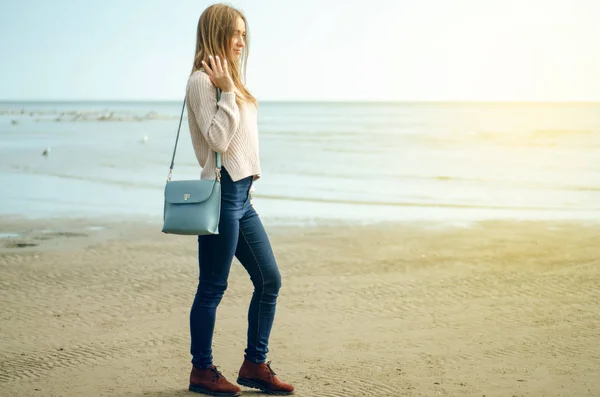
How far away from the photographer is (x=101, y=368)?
464 centimetres

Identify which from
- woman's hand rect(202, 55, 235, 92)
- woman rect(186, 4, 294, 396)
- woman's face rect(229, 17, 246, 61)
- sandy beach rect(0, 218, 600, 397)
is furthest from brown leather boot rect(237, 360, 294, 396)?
woman's face rect(229, 17, 246, 61)

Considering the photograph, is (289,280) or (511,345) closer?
(511,345)

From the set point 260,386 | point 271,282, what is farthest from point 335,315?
point 271,282

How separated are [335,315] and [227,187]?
7.68 ft

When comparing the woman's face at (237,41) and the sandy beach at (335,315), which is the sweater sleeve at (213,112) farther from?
the sandy beach at (335,315)

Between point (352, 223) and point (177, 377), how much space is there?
664 centimetres

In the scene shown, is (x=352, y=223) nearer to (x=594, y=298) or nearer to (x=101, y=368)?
(x=594, y=298)

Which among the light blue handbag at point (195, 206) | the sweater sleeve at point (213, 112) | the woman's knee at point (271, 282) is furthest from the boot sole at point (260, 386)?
the sweater sleeve at point (213, 112)

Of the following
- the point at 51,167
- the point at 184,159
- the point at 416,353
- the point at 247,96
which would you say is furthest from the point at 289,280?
the point at 184,159

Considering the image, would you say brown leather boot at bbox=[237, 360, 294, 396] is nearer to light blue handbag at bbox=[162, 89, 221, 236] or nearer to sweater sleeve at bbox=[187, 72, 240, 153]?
light blue handbag at bbox=[162, 89, 221, 236]

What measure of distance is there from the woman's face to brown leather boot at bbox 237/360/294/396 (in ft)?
5.49

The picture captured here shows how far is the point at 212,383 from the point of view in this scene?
408 cm

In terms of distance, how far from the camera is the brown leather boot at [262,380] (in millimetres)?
4133

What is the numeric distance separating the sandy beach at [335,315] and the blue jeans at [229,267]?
38 cm
